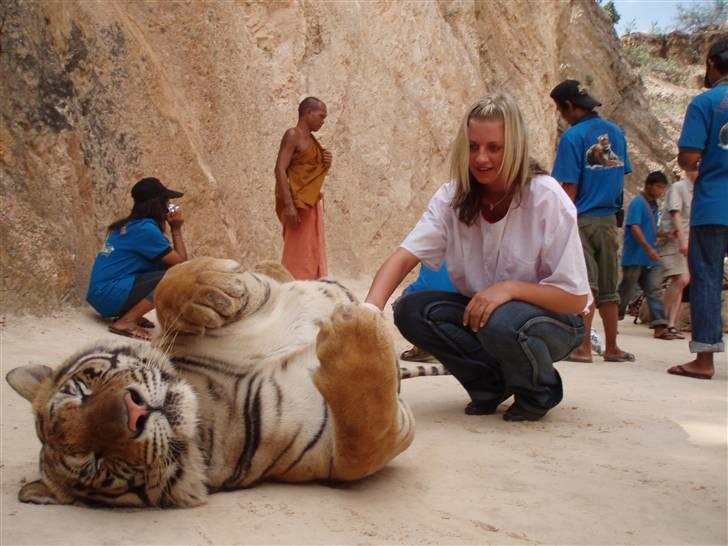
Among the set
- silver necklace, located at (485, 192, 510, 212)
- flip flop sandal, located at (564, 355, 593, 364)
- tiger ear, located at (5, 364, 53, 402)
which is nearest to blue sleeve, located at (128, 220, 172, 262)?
flip flop sandal, located at (564, 355, 593, 364)

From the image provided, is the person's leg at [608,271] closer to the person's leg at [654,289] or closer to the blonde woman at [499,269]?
the blonde woman at [499,269]

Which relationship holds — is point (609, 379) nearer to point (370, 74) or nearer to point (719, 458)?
point (719, 458)

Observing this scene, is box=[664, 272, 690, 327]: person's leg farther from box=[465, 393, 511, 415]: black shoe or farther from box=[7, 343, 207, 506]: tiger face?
box=[7, 343, 207, 506]: tiger face

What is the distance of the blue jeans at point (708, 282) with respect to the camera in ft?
16.1

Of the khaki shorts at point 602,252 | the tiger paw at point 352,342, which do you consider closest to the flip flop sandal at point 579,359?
the khaki shorts at point 602,252

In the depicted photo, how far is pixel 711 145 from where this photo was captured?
496cm

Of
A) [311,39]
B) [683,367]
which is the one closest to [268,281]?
[683,367]

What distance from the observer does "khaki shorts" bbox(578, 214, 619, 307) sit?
18.9 feet

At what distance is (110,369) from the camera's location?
2119mm

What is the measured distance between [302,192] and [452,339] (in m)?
4.60

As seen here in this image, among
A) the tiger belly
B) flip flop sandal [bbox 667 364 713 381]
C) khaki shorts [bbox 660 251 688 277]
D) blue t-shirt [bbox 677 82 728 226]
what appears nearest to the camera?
the tiger belly

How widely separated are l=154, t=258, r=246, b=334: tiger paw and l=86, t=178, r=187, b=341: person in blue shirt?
384cm

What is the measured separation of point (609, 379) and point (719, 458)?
193 cm

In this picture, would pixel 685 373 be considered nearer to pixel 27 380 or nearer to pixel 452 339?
pixel 452 339
